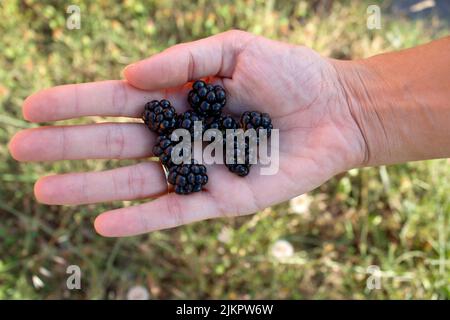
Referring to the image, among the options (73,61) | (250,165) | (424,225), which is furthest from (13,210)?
(424,225)

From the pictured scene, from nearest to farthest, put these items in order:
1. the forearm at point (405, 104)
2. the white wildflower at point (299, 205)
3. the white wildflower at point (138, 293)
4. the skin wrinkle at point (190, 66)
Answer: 1. the skin wrinkle at point (190, 66)
2. the forearm at point (405, 104)
3. the white wildflower at point (138, 293)
4. the white wildflower at point (299, 205)

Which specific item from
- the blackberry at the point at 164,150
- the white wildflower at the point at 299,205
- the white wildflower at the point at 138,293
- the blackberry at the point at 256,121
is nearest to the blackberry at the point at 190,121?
the blackberry at the point at 164,150

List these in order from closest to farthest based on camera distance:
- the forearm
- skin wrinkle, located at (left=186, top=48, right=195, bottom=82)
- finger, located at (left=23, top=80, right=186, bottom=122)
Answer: finger, located at (left=23, top=80, right=186, bottom=122), skin wrinkle, located at (left=186, top=48, right=195, bottom=82), the forearm

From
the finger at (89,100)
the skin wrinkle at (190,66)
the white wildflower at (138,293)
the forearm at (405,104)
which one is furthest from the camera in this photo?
the white wildflower at (138,293)

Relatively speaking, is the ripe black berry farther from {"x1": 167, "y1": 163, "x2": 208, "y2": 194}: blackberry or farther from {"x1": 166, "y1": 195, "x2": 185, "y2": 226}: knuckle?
{"x1": 166, "y1": 195, "x2": 185, "y2": 226}: knuckle

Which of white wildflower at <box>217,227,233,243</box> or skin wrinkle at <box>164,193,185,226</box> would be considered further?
white wildflower at <box>217,227,233,243</box>

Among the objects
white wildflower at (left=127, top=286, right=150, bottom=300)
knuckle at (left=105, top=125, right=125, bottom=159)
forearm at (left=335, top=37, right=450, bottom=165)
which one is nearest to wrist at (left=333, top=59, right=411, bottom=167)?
A: forearm at (left=335, top=37, right=450, bottom=165)

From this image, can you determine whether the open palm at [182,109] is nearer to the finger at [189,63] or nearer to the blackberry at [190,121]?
the finger at [189,63]
